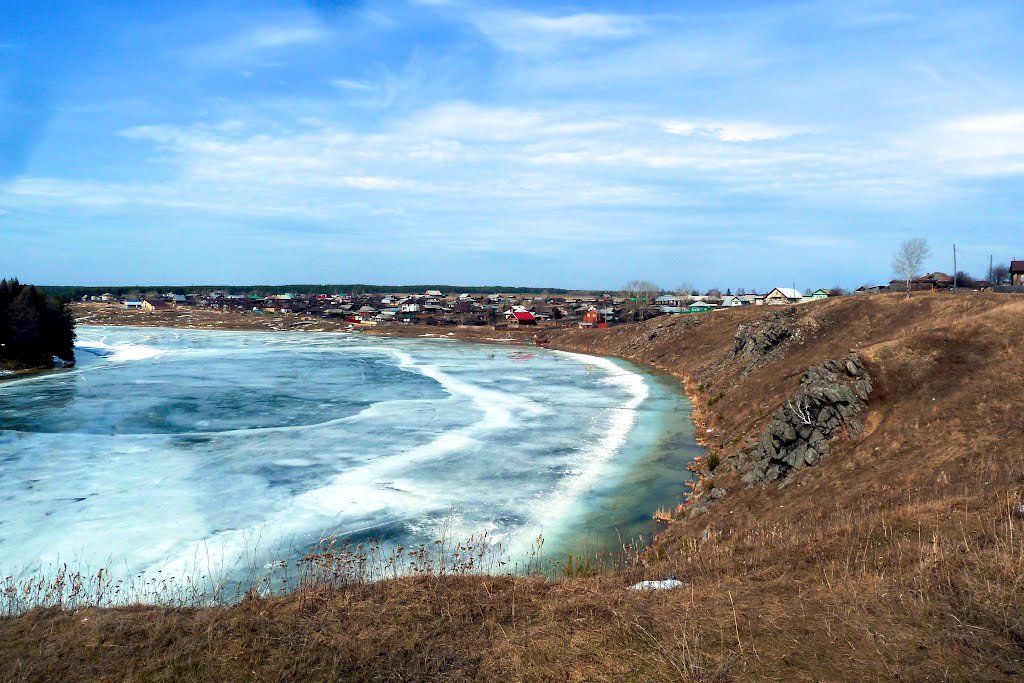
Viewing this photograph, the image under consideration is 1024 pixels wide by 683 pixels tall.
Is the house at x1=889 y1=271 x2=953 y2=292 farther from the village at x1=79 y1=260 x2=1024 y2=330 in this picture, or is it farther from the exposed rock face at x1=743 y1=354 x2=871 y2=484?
the exposed rock face at x1=743 y1=354 x2=871 y2=484

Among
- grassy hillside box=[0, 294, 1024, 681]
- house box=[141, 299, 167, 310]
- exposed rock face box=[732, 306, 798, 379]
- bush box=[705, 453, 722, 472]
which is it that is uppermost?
house box=[141, 299, 167, 310]

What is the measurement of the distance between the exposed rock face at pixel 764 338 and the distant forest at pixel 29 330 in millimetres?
62469

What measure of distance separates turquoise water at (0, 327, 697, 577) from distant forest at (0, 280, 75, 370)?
11380mm

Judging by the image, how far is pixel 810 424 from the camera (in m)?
19.1

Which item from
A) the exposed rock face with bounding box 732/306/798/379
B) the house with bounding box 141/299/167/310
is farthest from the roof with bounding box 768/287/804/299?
the house with bounding box 141/299/167/310

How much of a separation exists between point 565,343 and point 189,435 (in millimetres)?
62475

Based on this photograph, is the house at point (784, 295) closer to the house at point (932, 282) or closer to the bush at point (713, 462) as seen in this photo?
the house at point (932, 282)

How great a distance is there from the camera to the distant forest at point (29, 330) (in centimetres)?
5503

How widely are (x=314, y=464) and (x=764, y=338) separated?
29070 millimetres

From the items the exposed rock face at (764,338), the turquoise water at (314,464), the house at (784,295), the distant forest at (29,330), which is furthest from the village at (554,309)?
the distant forest at (29,330)

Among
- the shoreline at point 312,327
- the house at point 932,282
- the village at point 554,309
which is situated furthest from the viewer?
the shoreline at point 312,327

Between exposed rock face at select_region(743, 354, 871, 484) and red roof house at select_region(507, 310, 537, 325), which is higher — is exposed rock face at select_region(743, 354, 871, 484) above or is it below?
below

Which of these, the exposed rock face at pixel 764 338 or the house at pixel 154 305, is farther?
the house at pixel 154 305

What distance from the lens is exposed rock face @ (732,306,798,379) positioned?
120 feet
